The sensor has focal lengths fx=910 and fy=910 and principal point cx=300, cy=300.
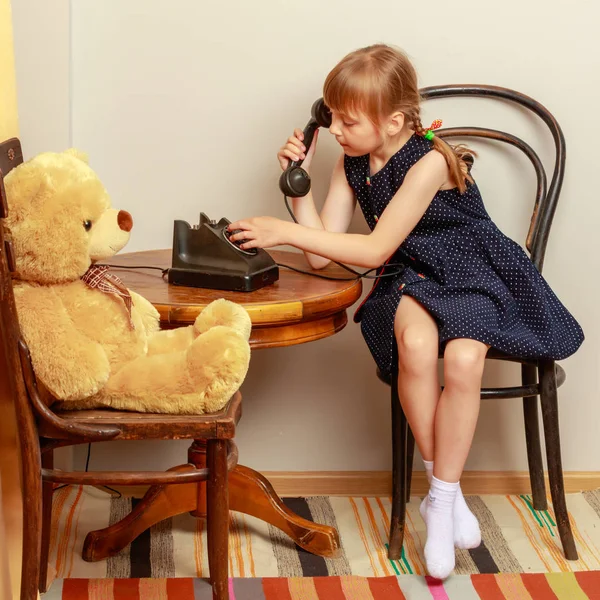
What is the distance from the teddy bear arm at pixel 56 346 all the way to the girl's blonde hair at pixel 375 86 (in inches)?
29.8

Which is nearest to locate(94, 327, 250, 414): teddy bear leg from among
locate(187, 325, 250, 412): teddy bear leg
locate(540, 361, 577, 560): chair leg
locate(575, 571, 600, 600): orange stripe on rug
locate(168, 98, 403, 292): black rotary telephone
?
locate(187, 325, 250, 412): teddy bear leg

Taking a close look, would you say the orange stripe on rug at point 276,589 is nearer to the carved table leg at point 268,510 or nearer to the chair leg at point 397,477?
the carved table leg at point 268,510

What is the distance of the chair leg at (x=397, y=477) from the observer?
6.46 feet

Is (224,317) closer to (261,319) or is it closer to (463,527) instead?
(261,319)

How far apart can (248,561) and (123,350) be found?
2.42 feet

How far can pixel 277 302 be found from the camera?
162 cm

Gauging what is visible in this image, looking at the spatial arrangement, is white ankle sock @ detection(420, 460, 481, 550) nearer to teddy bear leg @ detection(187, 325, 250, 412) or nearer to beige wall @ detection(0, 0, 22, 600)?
teddy bear leg @ detection(187, 325, 250, 412)

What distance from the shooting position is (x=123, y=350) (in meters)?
1.47

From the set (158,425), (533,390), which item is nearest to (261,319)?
(158,425)

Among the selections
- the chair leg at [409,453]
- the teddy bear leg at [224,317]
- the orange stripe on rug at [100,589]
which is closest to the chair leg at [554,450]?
the chair leg at [409,453]

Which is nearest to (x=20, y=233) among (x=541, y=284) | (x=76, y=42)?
(x=76, y=42)

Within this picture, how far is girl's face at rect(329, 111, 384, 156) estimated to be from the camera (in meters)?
1.85

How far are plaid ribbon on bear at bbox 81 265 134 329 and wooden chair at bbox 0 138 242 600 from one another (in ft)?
0.45

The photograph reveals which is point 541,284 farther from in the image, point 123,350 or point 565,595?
point 123,350
